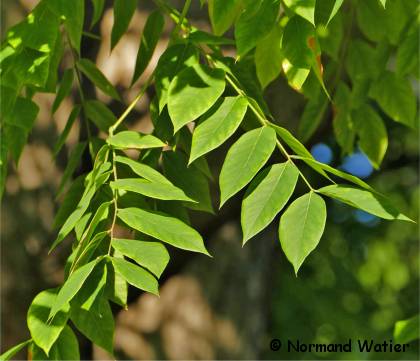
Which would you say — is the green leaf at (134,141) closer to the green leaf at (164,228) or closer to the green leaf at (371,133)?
the green leaf at (164,228)

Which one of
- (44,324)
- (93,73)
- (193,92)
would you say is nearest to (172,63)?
(193,92)

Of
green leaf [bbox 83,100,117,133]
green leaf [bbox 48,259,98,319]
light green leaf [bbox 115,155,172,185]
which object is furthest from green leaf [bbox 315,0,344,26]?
green leaf [bbox 48,259,98,319]

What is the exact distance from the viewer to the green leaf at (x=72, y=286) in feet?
4.09

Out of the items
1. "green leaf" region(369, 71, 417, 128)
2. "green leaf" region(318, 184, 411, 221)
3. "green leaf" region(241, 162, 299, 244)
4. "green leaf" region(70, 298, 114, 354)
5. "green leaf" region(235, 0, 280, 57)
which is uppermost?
"green leaf" region(235, 0, 280, 57)

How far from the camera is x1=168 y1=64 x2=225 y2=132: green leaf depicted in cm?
142

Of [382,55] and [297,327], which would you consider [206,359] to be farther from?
[297,327]

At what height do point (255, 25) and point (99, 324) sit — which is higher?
point (255, 25)

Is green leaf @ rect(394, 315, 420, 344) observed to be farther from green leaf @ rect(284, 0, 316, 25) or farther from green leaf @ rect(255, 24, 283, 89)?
green leaf @ rect(284, 0, 316, 25)

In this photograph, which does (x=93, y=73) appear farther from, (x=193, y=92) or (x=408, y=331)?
(x=408, y=331)

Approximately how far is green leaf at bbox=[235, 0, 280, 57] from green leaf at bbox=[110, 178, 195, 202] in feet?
0.98

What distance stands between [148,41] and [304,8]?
1.88 feet

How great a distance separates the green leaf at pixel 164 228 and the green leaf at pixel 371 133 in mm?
1019

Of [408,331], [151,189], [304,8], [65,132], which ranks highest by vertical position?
[304,8]

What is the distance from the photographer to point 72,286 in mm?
1265
